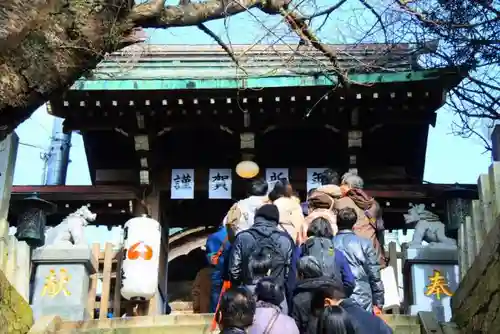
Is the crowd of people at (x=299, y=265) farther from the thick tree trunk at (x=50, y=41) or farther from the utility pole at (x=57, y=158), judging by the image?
the utility pole at (x=57, y=158)

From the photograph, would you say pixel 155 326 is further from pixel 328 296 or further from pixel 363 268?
pixel 328 296

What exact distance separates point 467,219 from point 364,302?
6.44 feet

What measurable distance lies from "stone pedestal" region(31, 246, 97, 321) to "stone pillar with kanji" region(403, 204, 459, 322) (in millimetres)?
4111

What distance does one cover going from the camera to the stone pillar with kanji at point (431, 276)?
974 centimetres

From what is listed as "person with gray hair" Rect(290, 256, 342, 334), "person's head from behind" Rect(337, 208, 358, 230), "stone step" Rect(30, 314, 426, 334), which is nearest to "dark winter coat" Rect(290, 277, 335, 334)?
"person with gray hair" Rect(290, 256, 342, 334)

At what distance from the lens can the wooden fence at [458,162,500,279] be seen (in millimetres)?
7207

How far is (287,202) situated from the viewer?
26.8ft

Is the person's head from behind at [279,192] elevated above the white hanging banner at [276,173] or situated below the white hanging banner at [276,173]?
below

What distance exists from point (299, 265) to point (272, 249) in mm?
920

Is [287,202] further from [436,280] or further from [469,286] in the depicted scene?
[436,280]

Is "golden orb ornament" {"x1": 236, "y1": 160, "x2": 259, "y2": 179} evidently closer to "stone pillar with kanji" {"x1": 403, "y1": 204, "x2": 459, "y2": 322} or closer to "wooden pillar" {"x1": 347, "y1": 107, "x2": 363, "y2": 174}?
"wooden pillar" {"x1": 347, "y1": 107, "x2": 363, "y2": 174}

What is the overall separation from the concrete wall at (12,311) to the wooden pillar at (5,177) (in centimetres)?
61

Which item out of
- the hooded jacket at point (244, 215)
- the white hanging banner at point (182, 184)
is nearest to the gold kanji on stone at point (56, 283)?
the hooded jacket at point (244, 215)

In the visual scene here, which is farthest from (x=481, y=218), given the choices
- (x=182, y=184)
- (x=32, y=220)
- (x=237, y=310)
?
(x=182, y=184)
